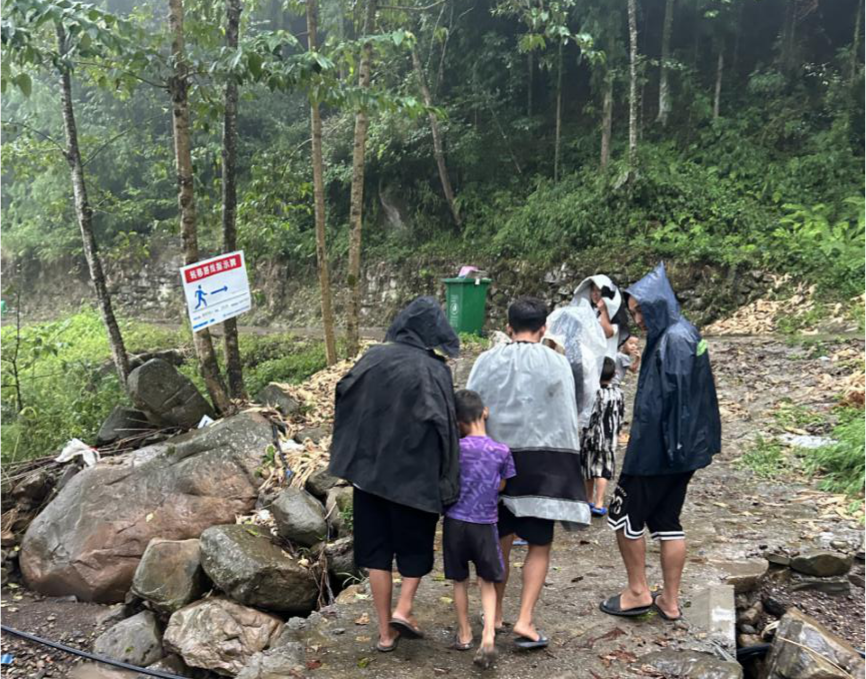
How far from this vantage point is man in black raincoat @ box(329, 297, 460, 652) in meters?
3.21

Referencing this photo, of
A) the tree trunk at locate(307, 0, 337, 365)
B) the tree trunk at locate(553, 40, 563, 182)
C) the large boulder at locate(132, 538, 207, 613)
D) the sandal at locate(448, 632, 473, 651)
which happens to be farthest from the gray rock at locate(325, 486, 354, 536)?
the tree trunk at locate(553, 40, 563, 182)

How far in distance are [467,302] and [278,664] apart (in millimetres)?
9820

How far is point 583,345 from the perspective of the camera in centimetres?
444

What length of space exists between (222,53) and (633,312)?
4.49 metres

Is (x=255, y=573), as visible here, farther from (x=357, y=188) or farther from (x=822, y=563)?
(x=357, y=188)

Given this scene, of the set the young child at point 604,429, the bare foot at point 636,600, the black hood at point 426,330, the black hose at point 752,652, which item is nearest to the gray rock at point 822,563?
the black hose at point 752,652

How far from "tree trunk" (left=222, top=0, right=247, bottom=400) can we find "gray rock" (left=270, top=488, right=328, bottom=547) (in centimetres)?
303

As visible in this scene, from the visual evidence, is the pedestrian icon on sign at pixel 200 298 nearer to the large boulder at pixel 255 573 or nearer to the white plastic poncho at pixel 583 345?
the large boulder at pixel 255 573

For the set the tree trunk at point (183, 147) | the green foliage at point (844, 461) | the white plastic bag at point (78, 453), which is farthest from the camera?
the white plastic bag at point (78, 453)

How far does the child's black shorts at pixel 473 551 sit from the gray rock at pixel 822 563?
2.47m

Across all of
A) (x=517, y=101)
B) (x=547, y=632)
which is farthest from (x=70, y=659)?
(x=517, y=101)

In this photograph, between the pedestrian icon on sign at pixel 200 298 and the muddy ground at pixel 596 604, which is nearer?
the muddy ground at pixel 596 604

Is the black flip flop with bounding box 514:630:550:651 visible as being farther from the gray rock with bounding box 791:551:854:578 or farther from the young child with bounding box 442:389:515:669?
the gray rock with bounding box 791:551:854:578

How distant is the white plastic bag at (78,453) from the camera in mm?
7227
